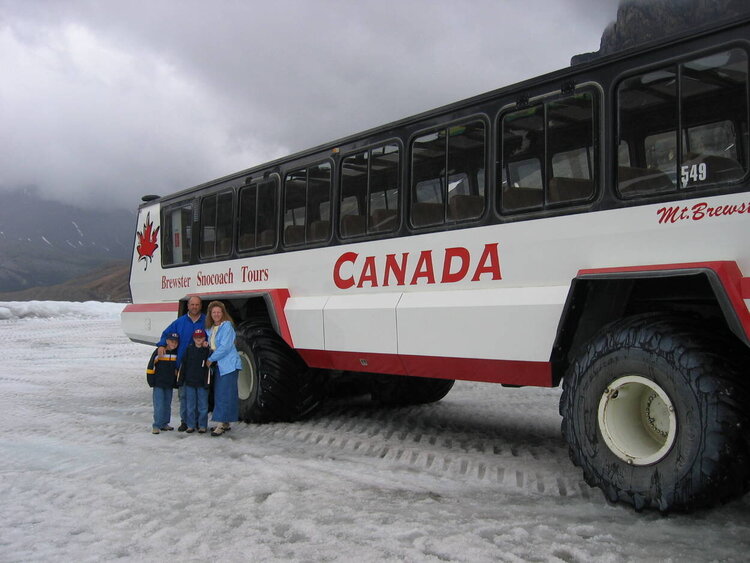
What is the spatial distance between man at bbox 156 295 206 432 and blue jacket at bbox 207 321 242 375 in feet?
0.91

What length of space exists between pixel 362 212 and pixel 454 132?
4.16ft

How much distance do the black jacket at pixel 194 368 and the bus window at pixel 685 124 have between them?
4414mm

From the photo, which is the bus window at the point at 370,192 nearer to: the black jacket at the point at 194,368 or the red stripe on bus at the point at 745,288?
the black jacket at the point at 194,368

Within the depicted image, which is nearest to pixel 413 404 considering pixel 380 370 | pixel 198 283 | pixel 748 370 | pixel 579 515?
pixel 380 370

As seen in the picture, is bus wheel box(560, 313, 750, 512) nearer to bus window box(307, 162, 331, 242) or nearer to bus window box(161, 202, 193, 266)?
bus window box(307, 162, 331, 242)

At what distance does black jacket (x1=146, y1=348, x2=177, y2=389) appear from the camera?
697cm

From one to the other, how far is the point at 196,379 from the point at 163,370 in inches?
14.5

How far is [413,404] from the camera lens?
870cm

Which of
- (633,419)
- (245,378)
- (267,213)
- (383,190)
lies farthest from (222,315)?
(633,419)

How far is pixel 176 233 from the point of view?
9.42 meters

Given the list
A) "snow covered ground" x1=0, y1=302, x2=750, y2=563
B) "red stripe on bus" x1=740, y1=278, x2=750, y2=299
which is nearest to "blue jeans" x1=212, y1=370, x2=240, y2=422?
"snow covered ground" x1=0, y1=302, x2=750, y2=563

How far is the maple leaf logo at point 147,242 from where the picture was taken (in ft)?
32.5

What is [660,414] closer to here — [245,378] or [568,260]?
[568,260]

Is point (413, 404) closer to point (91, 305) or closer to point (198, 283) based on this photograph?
point (198, 283)
